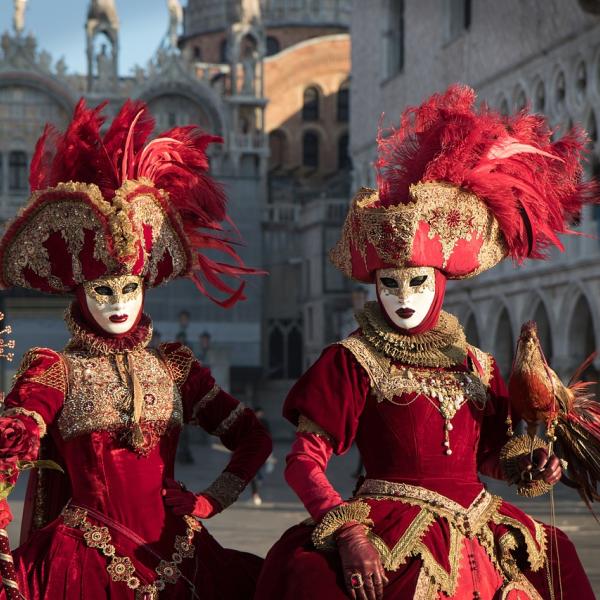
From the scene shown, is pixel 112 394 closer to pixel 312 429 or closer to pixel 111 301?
pixel 111 301

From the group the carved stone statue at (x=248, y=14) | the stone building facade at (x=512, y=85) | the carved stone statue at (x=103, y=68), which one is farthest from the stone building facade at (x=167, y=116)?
the stone building facade at (x=512, y=85)

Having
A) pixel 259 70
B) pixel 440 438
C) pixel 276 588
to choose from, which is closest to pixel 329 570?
pixel 276 588

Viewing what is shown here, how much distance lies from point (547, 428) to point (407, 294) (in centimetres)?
64

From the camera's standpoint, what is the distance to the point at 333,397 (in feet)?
18.2

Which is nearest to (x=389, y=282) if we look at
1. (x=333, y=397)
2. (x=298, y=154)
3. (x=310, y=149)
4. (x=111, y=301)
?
(x=333, y=397)

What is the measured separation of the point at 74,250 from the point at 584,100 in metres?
20.0

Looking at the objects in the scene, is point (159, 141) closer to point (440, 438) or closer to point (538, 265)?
point (440, 438)

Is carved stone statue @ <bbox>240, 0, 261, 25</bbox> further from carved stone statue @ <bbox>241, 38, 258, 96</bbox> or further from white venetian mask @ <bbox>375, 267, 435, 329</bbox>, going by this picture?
white venetian mask @ <bbox>375, 267, 435, 329</bbox>

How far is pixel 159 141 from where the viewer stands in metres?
6.24

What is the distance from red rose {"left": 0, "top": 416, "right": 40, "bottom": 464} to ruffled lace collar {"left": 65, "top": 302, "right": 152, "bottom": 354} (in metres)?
0.55

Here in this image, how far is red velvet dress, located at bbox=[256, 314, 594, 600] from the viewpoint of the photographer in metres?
5.33

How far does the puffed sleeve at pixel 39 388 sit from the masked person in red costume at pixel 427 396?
0.83 metres

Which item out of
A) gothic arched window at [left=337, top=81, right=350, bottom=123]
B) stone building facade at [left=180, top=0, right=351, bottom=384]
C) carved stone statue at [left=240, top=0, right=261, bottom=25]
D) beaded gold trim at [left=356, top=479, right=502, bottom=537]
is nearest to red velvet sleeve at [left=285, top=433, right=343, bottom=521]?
beaded gold trim at [left=356, top=479, right=502, bottom=537]

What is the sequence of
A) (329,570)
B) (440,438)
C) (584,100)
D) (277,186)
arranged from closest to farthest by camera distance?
(329,570) → (440,438) → (584,100) → (277,186)
